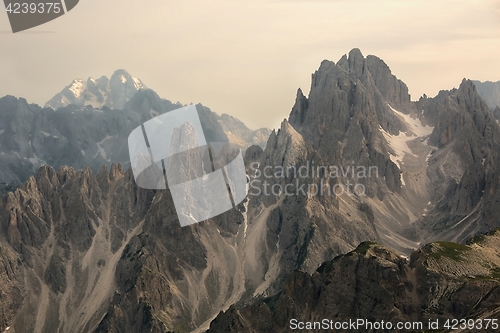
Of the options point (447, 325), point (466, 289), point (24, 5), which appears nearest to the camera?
point (24, 5)

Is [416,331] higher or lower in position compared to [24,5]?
lower

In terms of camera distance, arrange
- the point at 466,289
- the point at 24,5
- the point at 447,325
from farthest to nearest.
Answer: the point at 466,289
the point at 447,325
the point at 24,5

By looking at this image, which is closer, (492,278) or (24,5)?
(24,5)

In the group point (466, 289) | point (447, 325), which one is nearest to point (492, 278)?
point (466, 289)

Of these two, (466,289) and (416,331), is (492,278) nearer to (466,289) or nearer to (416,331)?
(466,289)

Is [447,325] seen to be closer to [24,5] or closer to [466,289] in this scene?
[466,289]

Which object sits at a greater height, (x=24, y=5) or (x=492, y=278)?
(x=24, y=5)

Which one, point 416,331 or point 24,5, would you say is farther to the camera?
point 416,331

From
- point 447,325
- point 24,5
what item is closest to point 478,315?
point 447,325
